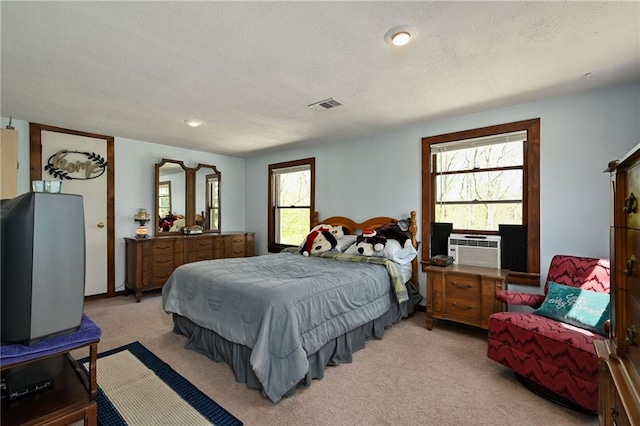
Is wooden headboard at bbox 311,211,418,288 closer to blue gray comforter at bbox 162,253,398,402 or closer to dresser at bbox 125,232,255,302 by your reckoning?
blue gray comforter at bbox 162,253,398,402

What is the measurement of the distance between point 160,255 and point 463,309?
13.9ft

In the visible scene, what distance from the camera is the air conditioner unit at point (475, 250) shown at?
3387 mm

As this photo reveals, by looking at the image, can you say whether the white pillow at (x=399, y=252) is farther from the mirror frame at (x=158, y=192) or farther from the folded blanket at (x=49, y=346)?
the mirror frame at (x=158, y=192)

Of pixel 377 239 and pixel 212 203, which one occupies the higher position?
pixel 212 203

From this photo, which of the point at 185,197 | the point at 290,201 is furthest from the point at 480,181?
the point at 185,197

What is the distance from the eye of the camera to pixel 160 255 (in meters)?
4.65

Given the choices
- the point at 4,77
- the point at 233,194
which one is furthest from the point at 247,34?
the point at 233,194

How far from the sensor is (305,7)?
168 cm

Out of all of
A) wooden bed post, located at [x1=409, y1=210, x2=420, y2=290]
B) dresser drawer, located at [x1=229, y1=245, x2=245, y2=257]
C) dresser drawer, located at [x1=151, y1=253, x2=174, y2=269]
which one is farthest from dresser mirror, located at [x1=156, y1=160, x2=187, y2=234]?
wooden bed post, located at [x1=409, y1=210, x2=420, y2=290]

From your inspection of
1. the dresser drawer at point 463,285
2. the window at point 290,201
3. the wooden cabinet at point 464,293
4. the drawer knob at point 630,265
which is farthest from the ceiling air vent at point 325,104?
the drawer knob at point 630,265

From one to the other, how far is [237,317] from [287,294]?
1.48 feet

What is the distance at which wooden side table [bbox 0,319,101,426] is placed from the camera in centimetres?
108

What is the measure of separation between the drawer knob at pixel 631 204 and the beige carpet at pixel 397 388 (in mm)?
1448

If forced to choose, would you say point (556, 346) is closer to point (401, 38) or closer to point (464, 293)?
point (464, 293)
